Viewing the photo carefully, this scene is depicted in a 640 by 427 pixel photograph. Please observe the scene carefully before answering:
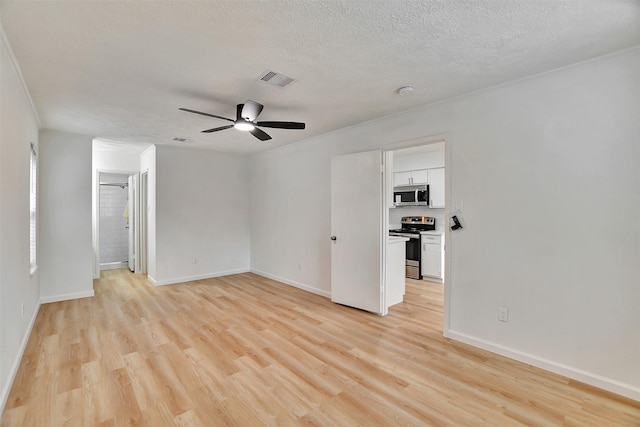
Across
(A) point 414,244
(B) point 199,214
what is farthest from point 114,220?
(A) point 414,244

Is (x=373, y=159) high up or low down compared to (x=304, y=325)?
up

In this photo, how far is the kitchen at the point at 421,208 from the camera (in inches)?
212

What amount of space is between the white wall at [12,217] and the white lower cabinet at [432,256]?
5.39m

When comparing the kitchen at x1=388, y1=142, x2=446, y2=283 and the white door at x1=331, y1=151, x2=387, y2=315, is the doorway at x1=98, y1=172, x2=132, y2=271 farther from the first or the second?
the kitchen at x1=388, y1=142, x2=446, y2=283

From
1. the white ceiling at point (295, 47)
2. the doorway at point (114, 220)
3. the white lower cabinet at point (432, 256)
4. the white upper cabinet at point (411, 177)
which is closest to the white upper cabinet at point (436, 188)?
the white upper cabinet at point (411, 177)

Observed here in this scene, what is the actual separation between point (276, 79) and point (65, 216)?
4109 mm

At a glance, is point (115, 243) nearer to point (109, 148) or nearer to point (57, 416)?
point (109, 148)

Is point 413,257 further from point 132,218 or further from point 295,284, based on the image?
point 132,218

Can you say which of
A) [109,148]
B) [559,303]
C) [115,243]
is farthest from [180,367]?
[115,243]

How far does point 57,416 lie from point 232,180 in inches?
182

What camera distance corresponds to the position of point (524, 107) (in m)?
2.55

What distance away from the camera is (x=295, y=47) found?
2057mm

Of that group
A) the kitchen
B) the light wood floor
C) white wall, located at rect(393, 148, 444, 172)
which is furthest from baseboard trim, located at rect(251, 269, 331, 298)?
white wall, located at rect(393, 148, 444, 172)

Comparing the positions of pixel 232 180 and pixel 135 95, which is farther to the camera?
pixel 232 180
